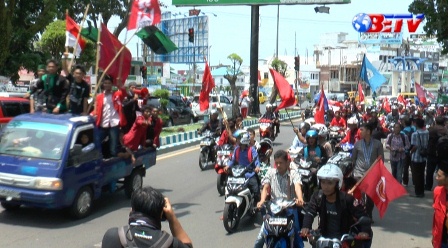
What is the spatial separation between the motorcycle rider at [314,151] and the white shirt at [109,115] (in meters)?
3.23

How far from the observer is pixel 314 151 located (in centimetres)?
1098

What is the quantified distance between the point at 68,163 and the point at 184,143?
44.0 ft

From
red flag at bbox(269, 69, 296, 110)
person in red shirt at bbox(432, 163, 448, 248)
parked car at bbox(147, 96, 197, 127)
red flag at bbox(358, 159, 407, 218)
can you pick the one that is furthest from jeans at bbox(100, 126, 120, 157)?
parked car at bbox(147, 96, 197, 127)

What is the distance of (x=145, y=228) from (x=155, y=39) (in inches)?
415

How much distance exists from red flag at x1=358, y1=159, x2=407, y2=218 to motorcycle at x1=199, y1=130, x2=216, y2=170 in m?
9.65

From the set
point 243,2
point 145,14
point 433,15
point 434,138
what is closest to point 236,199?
point 145,14

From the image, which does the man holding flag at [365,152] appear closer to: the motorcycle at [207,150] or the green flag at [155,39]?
the green flag at [155,39]

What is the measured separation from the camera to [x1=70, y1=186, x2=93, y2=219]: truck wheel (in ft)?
33.2

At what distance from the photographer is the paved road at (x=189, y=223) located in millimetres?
9227

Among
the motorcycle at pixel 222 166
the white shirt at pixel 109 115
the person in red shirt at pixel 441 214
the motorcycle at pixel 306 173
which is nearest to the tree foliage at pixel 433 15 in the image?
the motorcycle at pixel 222 166

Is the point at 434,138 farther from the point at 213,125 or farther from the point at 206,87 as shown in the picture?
the point at 206,87

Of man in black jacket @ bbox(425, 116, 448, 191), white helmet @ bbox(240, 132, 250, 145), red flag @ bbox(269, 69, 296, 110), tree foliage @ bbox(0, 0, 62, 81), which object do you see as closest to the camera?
white helmet @ bbox(240, 132, 250, 145)

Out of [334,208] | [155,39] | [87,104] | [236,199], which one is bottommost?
[236,199]

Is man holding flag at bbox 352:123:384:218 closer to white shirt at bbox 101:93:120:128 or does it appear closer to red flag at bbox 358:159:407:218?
red flag at bbox 358:159:407:218
